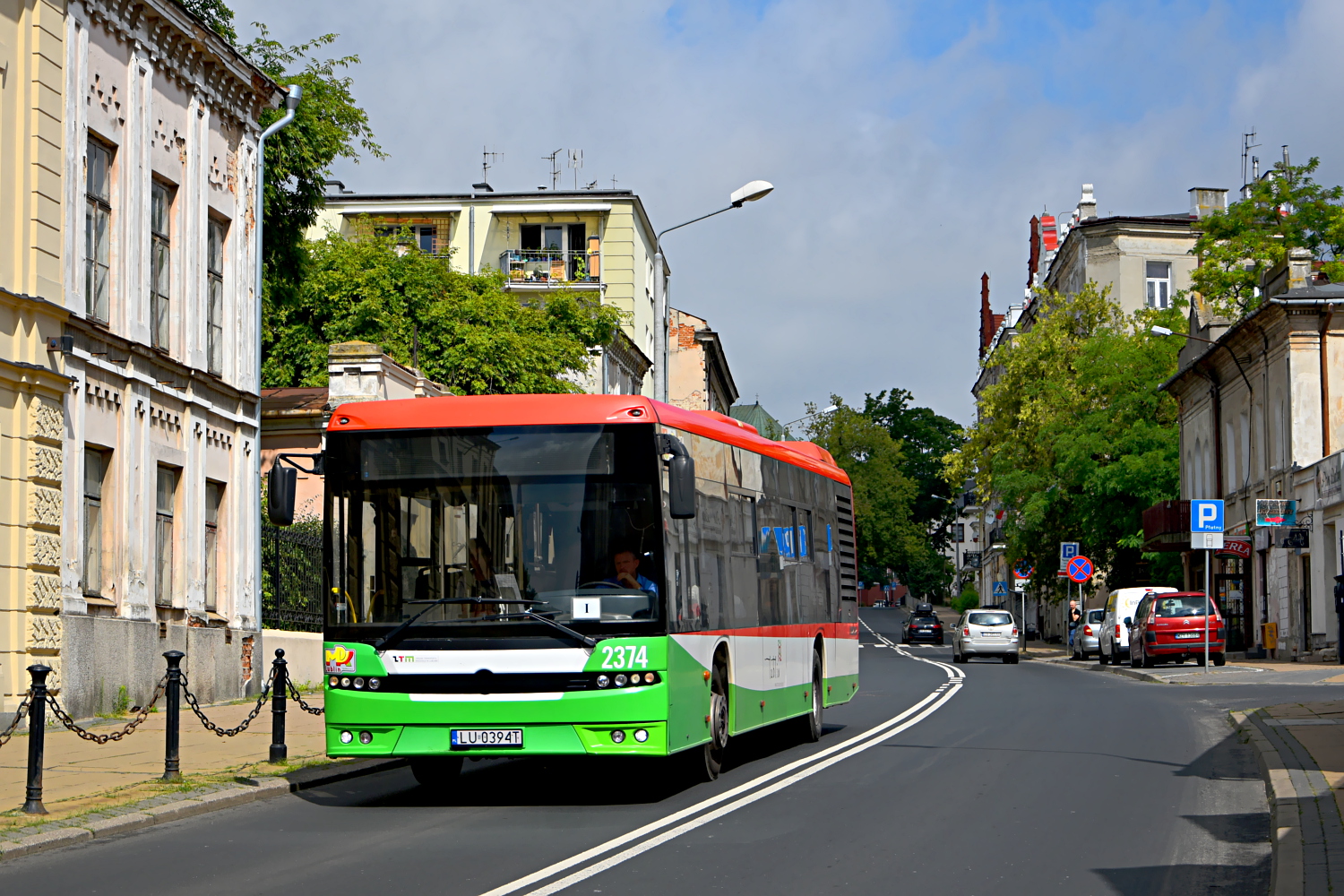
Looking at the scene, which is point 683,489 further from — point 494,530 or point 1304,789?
point 1304,789

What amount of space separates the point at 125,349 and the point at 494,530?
1037cm

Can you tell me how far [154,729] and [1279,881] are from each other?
14.0 metres

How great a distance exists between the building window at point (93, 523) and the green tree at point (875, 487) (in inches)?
3151

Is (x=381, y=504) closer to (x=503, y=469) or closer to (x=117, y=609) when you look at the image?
(x=503, y=469)

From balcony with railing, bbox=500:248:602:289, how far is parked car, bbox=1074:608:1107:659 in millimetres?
22603

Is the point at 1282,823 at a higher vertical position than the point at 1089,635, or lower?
higher

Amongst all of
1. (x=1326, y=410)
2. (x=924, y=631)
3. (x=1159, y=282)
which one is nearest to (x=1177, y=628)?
(x=1326, y=410)

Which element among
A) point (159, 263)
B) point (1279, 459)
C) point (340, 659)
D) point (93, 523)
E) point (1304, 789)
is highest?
point (159, 263)

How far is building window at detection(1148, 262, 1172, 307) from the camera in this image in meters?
73.5

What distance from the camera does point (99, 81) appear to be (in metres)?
20.5

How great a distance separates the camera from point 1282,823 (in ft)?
34.3

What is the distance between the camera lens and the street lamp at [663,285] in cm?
2559

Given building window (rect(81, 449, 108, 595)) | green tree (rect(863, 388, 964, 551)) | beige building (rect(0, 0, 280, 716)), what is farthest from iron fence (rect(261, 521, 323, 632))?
green tree (rect(863, 388, 964, 551))

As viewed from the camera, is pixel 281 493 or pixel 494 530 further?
pixel 494 530
